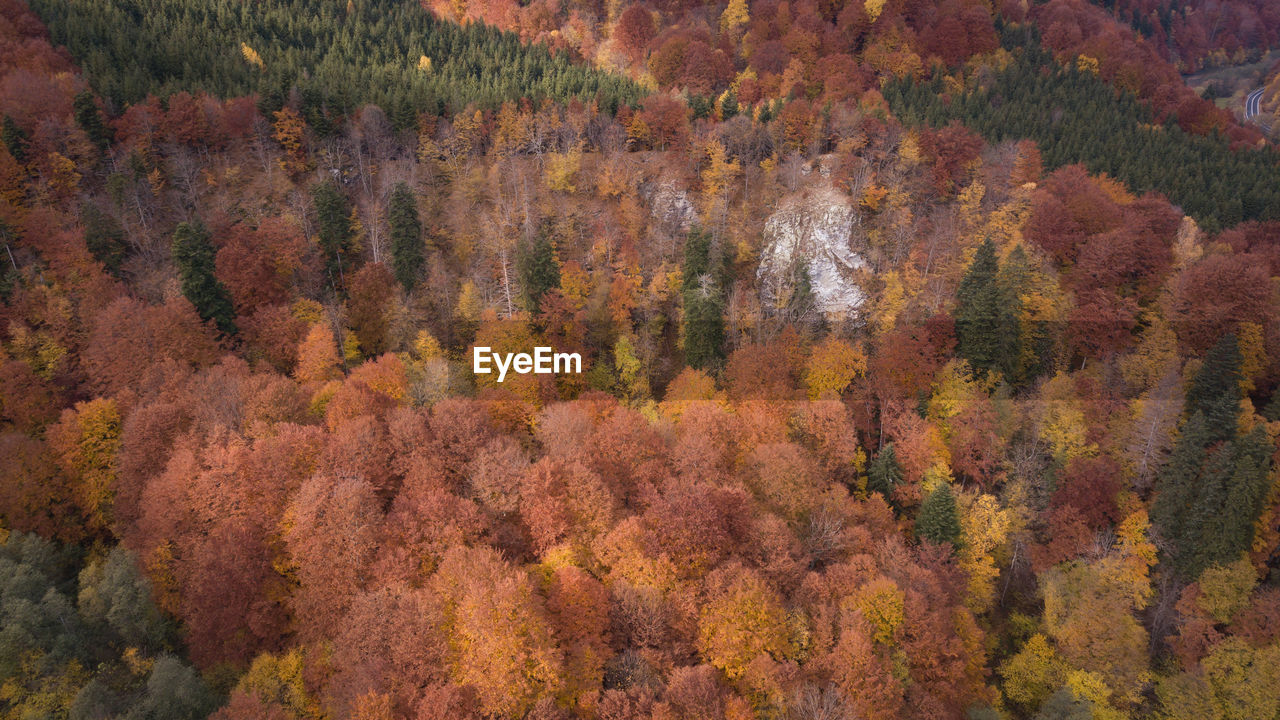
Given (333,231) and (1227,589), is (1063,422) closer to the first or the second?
(1227,589)

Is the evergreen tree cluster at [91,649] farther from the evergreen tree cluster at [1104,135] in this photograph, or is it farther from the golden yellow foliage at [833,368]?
the evergreen tree cluster at [1104,135]

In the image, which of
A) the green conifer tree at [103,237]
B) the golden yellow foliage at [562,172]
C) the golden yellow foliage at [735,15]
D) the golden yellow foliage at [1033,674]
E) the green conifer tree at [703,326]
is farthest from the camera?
the golden yellow foliage at [735,15]

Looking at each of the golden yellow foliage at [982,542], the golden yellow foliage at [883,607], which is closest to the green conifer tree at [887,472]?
the golden yellow foliage at [982,542]

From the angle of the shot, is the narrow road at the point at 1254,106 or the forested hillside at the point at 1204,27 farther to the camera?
the forested hillside at the point at 1204,27

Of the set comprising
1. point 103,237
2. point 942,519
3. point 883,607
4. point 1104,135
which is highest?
point 1104,135

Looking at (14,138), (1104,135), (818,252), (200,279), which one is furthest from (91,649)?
(1104,135)

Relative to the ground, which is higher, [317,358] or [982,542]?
[317,358]
